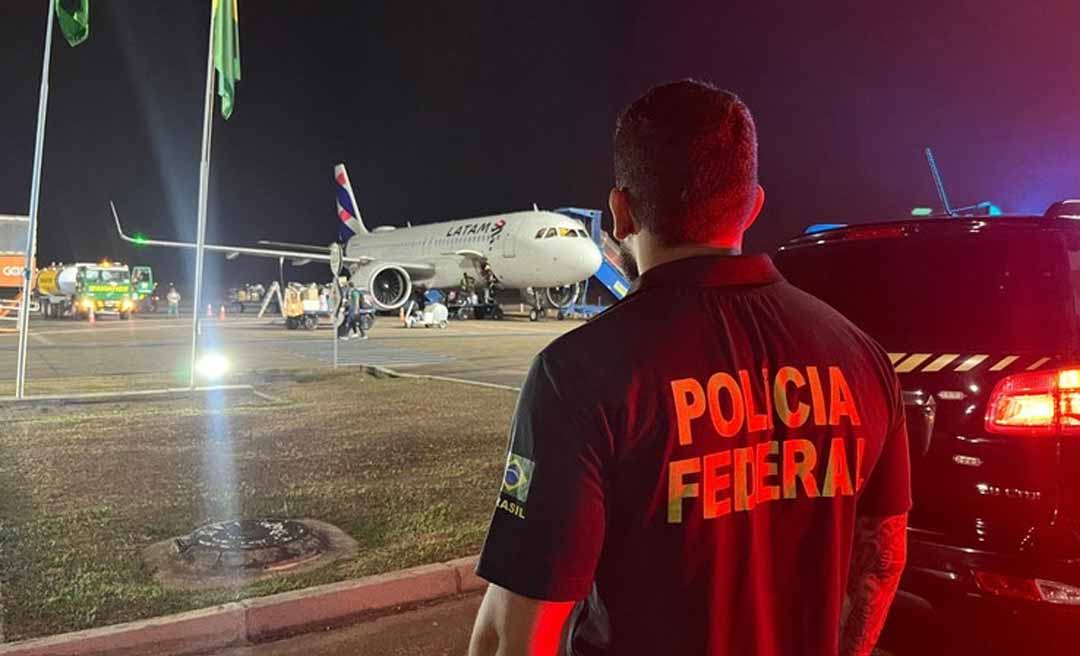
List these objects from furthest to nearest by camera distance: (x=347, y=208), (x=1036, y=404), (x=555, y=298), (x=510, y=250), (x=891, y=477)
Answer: (x=347, y=208) → (x=555, y=298) → (x=510, y=250) → (x=1036, y=404) → (x=891, y=477)

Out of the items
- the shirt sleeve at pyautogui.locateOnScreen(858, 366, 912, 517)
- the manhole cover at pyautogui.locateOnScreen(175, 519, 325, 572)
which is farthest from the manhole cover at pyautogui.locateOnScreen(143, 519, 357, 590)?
the shirt sleeve at pyautogui.locateOnScreen(858, 366, 912, 517)

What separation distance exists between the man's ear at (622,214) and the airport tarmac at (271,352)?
11.3 metres

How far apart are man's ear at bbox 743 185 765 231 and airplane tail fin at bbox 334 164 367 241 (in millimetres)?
48011

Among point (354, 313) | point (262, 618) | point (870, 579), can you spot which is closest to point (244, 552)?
point (262, 618)

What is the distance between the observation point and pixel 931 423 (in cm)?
330

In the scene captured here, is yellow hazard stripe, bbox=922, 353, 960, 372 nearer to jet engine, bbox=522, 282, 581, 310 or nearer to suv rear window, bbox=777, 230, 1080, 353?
suv rear window, bbox=777, 230, 1080, 353

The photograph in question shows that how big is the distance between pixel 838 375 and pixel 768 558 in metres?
0.36

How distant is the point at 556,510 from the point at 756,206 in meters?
0.72

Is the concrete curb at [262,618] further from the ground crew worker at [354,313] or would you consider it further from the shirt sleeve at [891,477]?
the ground crew worker at [354,313]

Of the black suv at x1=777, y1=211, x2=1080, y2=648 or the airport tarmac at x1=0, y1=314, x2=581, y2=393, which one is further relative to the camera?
the airport tarmac at x1=0, y1=314, x2=581, y2=393

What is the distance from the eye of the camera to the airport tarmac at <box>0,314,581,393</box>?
1423 centimetres

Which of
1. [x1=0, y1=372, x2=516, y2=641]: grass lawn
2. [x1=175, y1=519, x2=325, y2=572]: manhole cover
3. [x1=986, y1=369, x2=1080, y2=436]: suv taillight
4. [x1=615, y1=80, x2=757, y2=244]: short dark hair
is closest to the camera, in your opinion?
[x1=615, y1=80, x2=757, y2=244]: short dark hair

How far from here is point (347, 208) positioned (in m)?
49.6

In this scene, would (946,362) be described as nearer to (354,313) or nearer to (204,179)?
(204,179)
